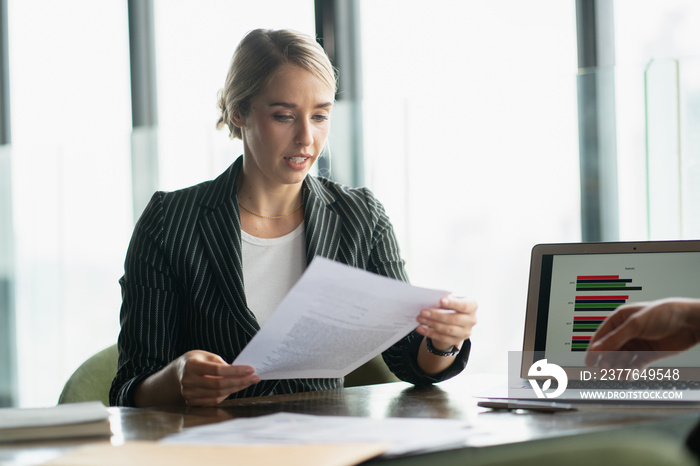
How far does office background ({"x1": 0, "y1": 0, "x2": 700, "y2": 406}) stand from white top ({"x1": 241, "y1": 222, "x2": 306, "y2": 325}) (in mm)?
983

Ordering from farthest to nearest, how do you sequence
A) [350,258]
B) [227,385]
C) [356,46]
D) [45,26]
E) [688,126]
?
[45,26], [356,46], [688,126], [350,258], [227,385]

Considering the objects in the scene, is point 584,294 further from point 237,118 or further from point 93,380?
point 93,380

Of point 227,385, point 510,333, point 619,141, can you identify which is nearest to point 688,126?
point 619,141

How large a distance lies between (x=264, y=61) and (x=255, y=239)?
38cm

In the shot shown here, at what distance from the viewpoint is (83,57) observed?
363 cm

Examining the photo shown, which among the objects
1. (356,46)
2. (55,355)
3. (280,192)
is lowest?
(55,355)

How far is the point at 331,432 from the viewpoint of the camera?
2.96 feet

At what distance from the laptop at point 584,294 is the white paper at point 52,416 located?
0.66 m

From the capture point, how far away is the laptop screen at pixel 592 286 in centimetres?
136

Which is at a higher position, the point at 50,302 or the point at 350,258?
the point at 350,258

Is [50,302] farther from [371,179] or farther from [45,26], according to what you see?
[371,179]

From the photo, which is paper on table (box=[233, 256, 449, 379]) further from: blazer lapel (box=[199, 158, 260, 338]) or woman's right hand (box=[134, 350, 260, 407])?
blazer lapel (box=[199, 158, 260, 338])

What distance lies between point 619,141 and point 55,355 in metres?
2.63

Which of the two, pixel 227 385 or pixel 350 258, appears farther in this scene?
pixel 350 258
